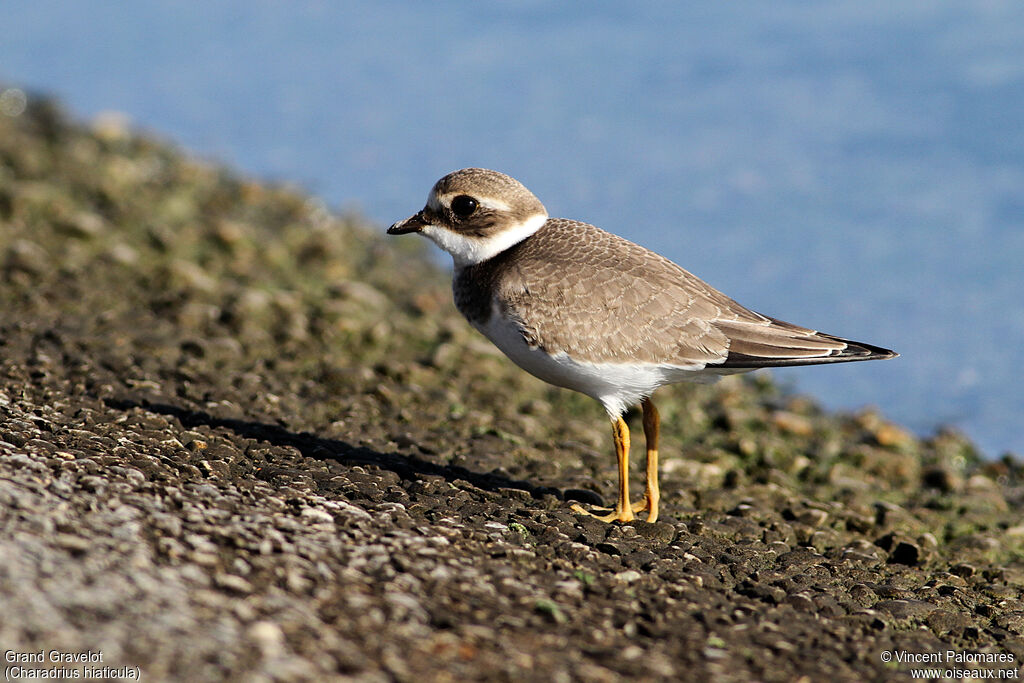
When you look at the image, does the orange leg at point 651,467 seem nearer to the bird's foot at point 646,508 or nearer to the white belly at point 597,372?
the bird's foot at point 646,508

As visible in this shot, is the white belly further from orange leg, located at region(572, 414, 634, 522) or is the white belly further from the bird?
orange leg, located at region(572, 414, 634, 522)

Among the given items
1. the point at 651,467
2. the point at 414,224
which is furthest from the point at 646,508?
the point at 414,224

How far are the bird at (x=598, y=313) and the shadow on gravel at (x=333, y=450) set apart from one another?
0.76 metres

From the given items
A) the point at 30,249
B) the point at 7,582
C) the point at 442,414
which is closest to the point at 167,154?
the point at 30,249

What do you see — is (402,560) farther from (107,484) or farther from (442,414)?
(442,414)

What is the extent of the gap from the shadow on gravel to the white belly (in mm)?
958

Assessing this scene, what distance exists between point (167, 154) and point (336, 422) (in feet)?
31.1

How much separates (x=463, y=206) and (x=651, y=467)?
231 centimetres

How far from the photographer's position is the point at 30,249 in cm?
1078

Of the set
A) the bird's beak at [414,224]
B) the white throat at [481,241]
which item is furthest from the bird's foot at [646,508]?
the bird's beak at [414,224]

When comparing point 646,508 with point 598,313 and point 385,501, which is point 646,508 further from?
point 385,501

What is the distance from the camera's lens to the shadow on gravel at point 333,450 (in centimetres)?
730

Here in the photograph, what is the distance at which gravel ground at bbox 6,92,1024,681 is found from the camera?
4535 mm

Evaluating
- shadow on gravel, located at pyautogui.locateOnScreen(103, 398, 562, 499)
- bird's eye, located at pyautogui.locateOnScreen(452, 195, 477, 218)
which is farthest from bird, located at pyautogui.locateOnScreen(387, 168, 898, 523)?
shadow on gravel, located at pyautogui.locateOnScreen(103, 398, 562, 499)
